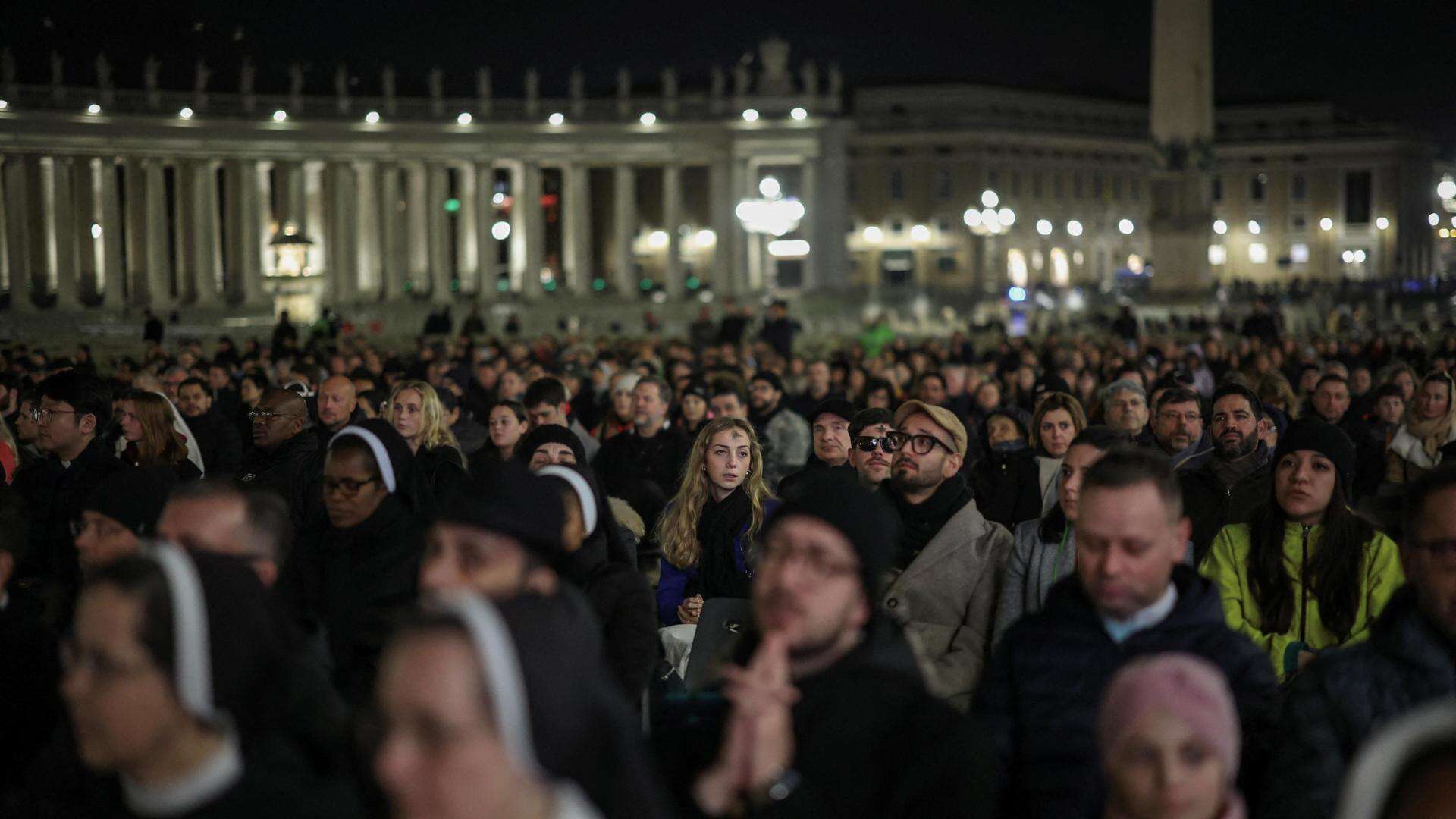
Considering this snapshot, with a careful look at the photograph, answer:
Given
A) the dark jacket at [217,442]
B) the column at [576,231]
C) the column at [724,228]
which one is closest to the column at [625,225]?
the column at [576,231]

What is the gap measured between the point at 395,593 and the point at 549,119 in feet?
201

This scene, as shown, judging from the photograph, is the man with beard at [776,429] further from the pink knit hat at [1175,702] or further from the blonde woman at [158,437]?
the pink knit hat at [1175,702]

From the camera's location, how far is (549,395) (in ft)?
38.5

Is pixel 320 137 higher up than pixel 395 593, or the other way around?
pixel 320 137

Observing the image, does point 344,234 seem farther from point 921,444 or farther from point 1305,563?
point 1305,563

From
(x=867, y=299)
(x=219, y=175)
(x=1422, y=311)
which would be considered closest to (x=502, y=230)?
(x=867, y=299)

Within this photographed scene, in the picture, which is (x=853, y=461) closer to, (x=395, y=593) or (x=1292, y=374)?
(x=395, y=593)

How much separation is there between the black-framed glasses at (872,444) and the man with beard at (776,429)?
352cm

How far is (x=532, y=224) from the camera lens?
67.9 meters

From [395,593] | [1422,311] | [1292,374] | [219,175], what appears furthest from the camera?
[219,175]

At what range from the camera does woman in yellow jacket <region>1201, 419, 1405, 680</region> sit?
629 cm

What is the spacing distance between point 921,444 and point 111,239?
2358 inches

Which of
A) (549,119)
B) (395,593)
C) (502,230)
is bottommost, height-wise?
(395,593)

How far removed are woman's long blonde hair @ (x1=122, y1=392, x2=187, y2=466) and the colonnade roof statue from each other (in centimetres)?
5159
